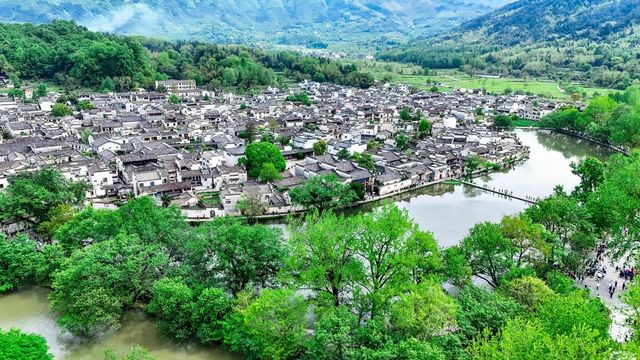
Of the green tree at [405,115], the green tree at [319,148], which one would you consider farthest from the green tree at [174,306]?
the green tree at [405,115]

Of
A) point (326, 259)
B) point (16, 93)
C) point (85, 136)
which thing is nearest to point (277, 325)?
point (326, 259)

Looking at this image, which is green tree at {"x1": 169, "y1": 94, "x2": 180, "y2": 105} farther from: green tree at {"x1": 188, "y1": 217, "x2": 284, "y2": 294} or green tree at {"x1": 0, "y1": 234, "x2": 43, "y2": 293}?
green tree at {"x1": 188, "y1": 217, "x2": 284, "y2": 294}

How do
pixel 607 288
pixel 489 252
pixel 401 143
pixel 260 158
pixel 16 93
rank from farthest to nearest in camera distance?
pixel 16 93 → pixel 401 143 → pixel 260 158 → pixel 607 288 → pixel 489 252

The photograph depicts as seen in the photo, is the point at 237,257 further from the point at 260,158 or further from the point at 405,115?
the point at 405,115

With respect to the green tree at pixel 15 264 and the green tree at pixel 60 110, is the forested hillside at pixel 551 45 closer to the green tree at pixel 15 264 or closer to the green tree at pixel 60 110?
the green tree at pixel 60 110

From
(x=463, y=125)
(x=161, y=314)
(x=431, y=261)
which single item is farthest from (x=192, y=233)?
(x=463, y=125)

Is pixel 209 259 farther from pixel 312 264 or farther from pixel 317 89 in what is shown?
pixel 317 89
